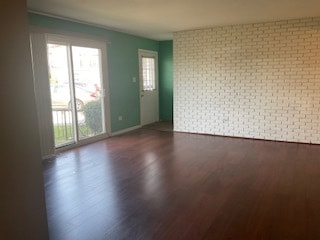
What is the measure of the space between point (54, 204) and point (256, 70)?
14.9 ft

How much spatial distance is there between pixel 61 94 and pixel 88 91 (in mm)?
723

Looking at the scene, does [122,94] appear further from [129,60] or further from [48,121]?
[48,121]

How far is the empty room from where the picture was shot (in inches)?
56.0

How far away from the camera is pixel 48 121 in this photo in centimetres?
454

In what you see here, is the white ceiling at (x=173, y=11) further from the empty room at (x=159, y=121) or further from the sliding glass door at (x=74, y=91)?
the sliding glass door at (x=74, y=91)

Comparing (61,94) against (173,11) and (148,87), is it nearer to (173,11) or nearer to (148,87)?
(173,11)

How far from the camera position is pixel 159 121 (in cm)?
804

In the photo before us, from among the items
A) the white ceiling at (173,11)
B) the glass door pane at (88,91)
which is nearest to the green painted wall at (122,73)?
the glass door pane at (88,91)

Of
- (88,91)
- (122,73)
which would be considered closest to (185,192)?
(88,91)

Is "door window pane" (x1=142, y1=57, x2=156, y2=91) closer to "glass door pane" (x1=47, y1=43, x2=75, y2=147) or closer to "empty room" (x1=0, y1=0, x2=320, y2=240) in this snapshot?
"empty room" (x1=0, y1=0, x2=320, y2=240)

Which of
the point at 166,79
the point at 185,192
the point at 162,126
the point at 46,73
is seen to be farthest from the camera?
the point at 166,79

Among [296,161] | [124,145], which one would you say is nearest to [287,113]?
[296,161]

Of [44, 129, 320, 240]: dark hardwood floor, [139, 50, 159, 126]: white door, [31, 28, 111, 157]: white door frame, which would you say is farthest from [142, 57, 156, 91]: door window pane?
[44, 129, 320, 240]: dark hardwood floor

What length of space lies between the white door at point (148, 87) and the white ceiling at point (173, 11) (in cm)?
188
